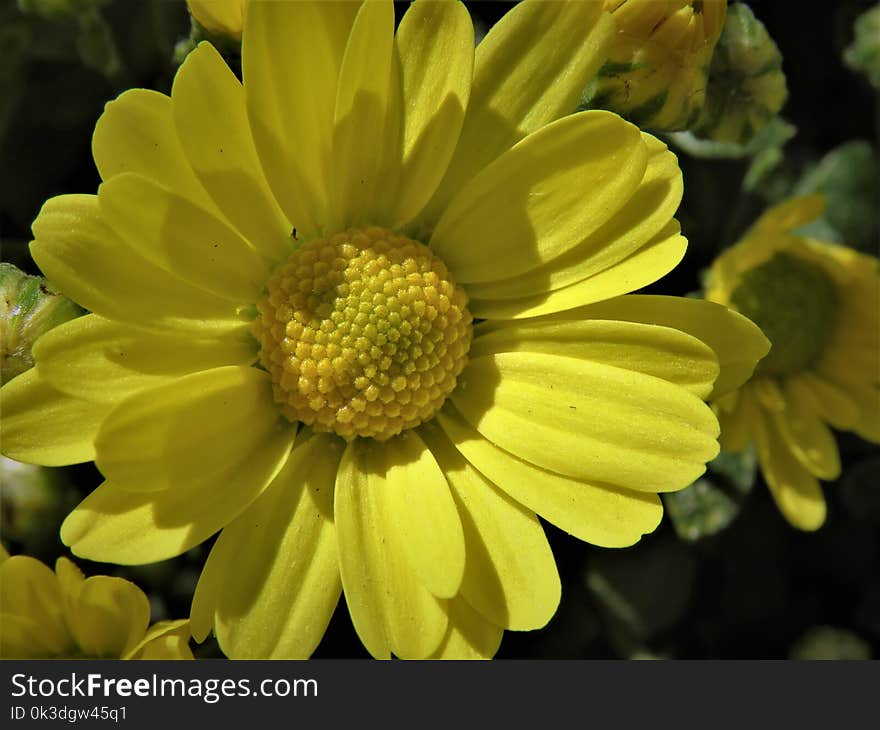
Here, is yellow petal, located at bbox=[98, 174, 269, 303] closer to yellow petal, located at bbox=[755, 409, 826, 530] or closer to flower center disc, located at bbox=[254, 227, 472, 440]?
flower center disc, located at bbox=[254, 227, 472, 440]

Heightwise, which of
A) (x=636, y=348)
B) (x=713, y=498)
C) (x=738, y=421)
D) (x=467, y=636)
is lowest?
(x=713, y=498)

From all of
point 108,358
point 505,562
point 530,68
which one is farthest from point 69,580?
point 530,68

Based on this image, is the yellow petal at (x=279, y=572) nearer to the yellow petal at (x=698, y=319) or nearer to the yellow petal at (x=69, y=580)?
the yellow petal at (x=69, y=580)

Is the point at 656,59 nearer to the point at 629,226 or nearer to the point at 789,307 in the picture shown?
the point at 629,226

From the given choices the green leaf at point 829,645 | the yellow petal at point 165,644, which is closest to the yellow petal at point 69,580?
the yellow petal at point 165,644

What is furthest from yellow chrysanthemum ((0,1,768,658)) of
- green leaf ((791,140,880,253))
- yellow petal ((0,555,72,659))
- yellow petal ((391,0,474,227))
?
green leaf ((791,140,880,253))
